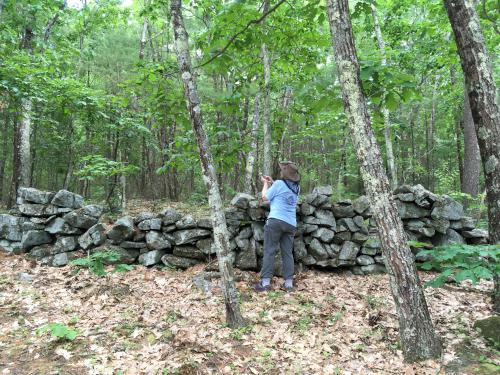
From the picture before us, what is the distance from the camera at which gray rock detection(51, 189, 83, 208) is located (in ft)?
24.3

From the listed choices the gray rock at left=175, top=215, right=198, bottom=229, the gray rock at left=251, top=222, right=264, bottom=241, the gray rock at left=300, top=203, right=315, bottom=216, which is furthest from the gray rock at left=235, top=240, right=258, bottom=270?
the gray rock at left=300, top=203, right=315, bottom=216

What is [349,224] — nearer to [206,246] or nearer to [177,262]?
[206,246]

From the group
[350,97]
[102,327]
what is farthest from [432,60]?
[102,327]

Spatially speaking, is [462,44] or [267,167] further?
[267,167]

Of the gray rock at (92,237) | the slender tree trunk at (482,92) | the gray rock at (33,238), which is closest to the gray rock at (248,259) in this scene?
the gray rock at (92,237)

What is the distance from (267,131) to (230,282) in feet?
14.8

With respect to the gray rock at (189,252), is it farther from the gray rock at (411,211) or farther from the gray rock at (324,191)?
the gray rock at (411,211)

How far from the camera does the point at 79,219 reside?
7.17m

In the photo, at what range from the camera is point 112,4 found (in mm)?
13172

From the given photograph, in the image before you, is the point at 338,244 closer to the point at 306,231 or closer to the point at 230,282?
the point at 306,231

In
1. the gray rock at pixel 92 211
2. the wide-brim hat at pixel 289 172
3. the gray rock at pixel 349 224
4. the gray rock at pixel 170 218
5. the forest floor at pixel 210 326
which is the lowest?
the forest floor at pixel 210 326

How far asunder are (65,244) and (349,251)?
5.75 meters

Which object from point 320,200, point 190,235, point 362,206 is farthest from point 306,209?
point 190,235

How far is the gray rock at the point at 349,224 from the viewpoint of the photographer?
6973 millimetres
